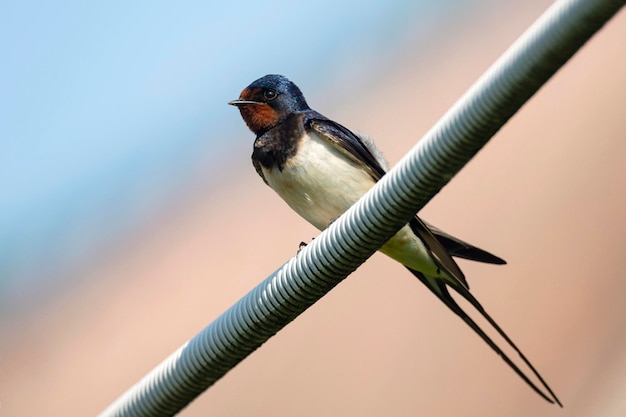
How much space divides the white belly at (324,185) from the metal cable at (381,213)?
3.18 ft

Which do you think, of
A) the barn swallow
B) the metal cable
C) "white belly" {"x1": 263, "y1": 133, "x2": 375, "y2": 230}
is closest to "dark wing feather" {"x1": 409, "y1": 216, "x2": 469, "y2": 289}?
the barn swallow

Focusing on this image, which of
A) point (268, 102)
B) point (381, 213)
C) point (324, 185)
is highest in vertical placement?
point (268, 102)

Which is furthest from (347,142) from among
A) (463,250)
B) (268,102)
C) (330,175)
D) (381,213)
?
(381,213)

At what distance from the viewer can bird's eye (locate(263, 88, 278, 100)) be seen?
289 cm

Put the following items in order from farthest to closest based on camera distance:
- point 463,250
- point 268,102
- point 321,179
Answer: point 268,102
point 321,179
point 463,250

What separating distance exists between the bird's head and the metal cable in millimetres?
1242

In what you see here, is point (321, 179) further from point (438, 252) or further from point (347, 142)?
point (438, 252)

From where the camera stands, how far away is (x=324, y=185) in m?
2.57

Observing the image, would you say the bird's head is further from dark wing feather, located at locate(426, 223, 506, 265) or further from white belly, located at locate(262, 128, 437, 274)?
dark wing feather, located at locate(426, 223, 506, 265)

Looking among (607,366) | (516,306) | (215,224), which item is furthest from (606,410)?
(215,224)

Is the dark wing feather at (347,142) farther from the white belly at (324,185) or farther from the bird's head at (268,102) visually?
the bird's head at (268,102)

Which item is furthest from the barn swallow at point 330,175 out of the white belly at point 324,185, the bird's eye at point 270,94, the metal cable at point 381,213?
the metal cable at point 381,213

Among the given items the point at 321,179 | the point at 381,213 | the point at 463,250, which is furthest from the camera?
the point at 321,179

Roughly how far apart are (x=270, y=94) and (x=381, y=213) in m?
1.48
